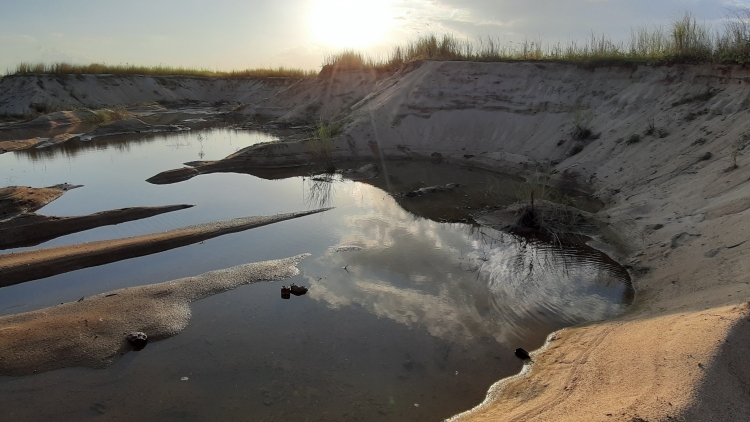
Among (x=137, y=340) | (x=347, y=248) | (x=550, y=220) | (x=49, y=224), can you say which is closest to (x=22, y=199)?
(x=49, y=224)

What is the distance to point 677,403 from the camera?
9.61 ft

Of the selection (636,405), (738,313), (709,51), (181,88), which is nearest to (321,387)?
(636,405)

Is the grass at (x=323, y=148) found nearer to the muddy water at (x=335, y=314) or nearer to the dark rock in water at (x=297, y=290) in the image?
the muddy water at (x=335, y=314)

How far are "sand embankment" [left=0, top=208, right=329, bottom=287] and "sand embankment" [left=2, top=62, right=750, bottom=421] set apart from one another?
216 inches

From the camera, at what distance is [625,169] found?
1044cm

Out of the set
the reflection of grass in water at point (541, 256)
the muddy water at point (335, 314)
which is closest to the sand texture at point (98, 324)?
the muddy water at point (335, 314)

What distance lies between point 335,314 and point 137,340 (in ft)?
6.81

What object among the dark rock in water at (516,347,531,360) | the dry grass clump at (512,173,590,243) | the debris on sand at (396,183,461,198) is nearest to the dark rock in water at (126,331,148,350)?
the dark rock in water at (516,347,531,360)

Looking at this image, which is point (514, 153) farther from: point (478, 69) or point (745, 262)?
point (745, 262)

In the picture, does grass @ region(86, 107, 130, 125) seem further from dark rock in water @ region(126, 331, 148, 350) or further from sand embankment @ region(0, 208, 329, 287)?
dark rock in water @ region(126, 331, 148, 350)

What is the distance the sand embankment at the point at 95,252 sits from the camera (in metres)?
6.53

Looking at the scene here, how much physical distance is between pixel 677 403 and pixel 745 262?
303 cm

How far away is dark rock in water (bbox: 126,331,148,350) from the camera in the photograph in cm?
498

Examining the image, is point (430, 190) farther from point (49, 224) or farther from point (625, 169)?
point (49, 224)
